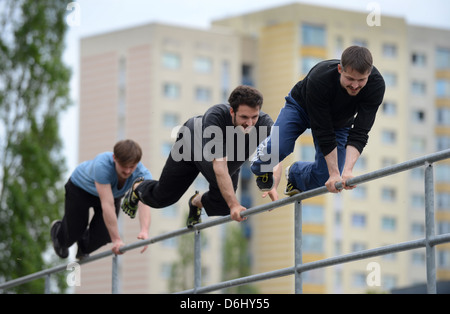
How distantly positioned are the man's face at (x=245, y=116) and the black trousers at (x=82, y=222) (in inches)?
102

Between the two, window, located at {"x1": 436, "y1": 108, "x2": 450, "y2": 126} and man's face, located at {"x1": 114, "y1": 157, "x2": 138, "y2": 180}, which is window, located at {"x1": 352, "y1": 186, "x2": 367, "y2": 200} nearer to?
window, located at {"x1": 436, "y1": 108, "x2": 450, "y2": 126}

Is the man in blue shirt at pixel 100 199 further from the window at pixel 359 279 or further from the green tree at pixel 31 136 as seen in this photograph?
the window at pixel 359 279

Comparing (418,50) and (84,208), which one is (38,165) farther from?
(418,50)

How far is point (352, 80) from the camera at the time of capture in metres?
6.87

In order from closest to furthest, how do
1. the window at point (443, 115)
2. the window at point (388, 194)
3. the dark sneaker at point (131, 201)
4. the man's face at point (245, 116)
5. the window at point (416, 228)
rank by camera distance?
1. the man's face at point (245, 116)
2. the dark sneaker at point (131, 201)
3. the window at point (388, 194)
4. the window at point (416, 228)
5. the window at point (443, 115)

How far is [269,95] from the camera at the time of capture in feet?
213

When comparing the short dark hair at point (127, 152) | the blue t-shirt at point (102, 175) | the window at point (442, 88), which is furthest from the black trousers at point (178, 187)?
the window at point (442, 88)

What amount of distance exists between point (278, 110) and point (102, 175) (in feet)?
181

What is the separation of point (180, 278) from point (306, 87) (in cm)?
4647

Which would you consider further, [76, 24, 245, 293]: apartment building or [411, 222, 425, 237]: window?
[411, 222, 425, 237]: window

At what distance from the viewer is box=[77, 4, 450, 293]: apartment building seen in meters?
60.9

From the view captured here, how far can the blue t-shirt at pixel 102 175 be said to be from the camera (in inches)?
382

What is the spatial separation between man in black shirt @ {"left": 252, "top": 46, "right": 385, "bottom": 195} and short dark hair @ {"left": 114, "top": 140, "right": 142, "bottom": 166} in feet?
5.84

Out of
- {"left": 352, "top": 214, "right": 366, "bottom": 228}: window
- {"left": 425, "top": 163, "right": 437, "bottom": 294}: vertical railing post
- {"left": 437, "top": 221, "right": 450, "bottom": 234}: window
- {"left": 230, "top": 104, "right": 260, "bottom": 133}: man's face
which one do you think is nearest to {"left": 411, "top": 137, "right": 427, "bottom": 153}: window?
{"left": 437, "top": 221, "right": 450, "bottom": 234}: window
